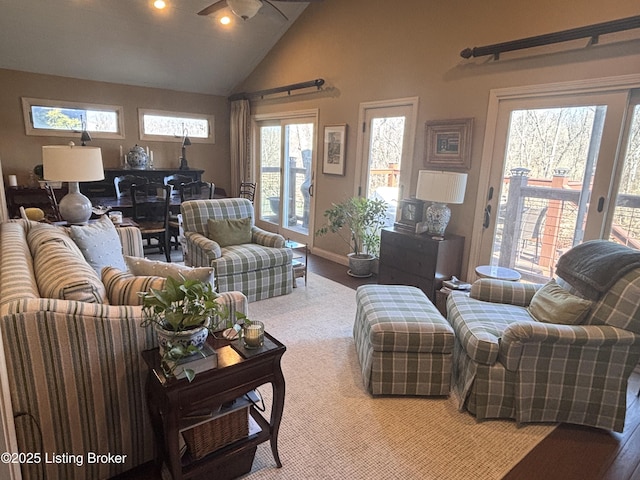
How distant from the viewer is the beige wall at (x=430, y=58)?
2898 mm

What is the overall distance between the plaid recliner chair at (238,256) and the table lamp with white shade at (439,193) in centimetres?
144

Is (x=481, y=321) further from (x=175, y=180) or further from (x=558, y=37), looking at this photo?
(x=175, y=180)

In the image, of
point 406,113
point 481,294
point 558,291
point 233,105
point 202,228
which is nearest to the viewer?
point 558,291

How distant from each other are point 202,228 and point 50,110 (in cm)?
374

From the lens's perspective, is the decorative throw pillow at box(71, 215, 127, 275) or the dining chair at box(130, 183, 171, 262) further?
the dining chair at box(130, 183, 171, 262)

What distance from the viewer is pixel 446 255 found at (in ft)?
11.8

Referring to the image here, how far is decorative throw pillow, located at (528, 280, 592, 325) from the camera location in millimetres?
2105

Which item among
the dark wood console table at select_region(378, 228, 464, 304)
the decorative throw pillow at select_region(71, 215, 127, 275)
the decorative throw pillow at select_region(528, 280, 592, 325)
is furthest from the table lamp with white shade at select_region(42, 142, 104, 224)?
the decorative throw pillow at select_region(528, 280, 592, 325)

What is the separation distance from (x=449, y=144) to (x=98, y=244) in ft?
10.5

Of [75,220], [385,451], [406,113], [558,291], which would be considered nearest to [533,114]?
[406,113]

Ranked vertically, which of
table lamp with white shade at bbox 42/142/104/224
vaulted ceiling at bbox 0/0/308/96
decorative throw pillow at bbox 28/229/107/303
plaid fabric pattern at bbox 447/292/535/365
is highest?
vaulted ceiling at bbox 0/0/308/96

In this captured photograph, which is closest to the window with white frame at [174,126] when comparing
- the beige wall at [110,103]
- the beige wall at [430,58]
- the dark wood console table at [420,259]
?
the beige wall at [110,103]

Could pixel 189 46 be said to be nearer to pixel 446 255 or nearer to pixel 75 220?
pixel 75 220

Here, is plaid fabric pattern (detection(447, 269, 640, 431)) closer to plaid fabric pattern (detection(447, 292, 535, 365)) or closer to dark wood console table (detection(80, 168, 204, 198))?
plaid fabric pattern (detection(447, 292, 535, 365))
